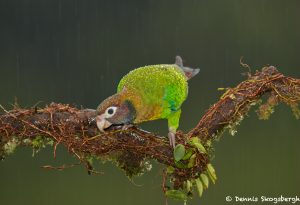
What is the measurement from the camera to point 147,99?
4.04 m

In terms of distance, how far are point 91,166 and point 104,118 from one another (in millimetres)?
389

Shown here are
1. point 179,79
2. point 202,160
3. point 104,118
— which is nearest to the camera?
point 104,118

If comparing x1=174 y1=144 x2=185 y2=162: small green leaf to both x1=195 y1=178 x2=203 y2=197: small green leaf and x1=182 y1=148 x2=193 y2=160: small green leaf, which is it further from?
x1=195 y1=178 x2=203 y2=197: small green leaf

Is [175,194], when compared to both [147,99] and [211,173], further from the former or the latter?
[147,99]

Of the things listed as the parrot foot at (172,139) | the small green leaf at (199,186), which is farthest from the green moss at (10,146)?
the small green leaf at (199,186)

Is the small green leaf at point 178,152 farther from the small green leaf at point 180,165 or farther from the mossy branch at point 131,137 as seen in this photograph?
the small green leaf at point 180,165

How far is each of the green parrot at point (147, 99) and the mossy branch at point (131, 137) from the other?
10 centimetres

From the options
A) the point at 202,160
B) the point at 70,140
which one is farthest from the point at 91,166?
the point at 202,160

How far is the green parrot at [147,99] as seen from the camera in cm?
362

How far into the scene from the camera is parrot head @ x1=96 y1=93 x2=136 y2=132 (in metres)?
3.53

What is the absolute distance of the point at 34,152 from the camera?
367 centimetres

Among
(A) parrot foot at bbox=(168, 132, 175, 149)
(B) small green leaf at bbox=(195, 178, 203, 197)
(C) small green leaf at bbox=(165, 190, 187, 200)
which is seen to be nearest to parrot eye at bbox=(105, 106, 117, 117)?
(A) parrot foot at bbox=(168, 132, 175, 149)

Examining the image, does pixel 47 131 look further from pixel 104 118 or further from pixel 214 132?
pixel 214 132

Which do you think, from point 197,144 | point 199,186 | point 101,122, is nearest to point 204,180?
point 199,186
